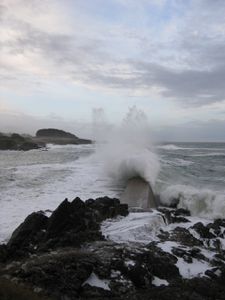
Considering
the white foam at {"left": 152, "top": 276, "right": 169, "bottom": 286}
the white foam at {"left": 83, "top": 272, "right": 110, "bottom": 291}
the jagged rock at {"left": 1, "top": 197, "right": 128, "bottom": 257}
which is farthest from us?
the jagged rock at {"left": 1, "top": 197, "right": 128, "bottom": 257}

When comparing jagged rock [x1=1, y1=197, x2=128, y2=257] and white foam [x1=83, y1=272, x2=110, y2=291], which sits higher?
jagged rock [x1=1, y1=197, x2=128, y2=257]

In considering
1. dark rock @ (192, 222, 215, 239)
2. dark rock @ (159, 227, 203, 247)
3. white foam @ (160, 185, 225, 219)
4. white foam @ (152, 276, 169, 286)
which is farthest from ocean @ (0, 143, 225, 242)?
white foam @ (152, 276, 169, 286)

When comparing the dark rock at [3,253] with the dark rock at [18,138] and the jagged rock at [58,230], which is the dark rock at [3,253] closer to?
the jagged rock at [58,230]

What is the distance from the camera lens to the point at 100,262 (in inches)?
266

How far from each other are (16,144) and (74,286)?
250ft

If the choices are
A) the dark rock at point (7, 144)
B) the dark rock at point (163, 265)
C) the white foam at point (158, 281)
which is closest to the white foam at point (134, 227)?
the dark rock at point (163, 265)

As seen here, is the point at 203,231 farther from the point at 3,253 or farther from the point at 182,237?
the point at 3,253

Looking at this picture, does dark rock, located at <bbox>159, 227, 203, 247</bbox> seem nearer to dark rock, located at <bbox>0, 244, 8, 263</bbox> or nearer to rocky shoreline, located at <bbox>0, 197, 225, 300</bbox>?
rocky shoreline, located at <bbox>0, 197, 225, 300</bbox>

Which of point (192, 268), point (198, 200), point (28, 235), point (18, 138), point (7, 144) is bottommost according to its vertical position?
point (192, 268)

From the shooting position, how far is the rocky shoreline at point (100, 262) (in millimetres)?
6035

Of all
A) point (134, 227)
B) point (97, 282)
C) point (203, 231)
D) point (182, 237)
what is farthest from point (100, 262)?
point (203, 231)

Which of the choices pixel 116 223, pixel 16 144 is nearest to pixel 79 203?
pixel 116 223

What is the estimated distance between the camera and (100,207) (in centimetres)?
1105

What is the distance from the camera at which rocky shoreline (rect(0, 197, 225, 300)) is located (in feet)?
19.8
